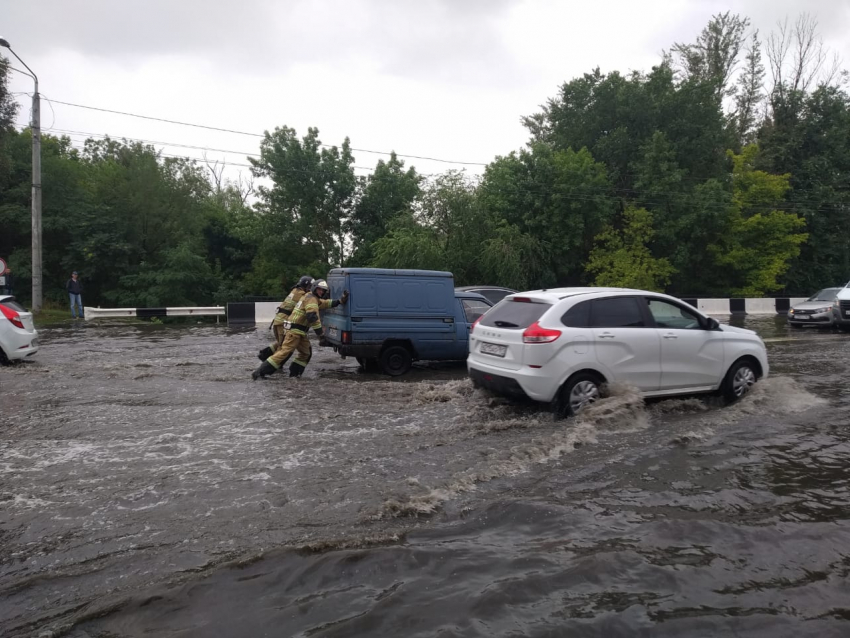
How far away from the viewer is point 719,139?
35.8 metres

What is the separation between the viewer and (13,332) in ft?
35.7

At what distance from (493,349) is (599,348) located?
121 cm

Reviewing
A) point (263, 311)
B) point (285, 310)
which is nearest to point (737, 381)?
point (285, 310)

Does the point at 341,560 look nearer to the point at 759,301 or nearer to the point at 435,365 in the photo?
the point at 435,365

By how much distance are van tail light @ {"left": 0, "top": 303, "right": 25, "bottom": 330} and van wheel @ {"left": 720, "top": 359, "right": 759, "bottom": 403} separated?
36.7ft

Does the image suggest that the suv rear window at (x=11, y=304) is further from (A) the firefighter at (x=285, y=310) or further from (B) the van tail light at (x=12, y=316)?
(A) the firefighter at (x=285, y=310)

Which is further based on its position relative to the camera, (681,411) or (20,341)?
(20,341)

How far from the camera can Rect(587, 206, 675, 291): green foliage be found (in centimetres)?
3231

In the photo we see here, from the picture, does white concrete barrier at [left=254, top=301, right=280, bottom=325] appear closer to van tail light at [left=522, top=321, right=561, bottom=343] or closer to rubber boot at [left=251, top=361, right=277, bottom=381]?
rubber boot at [left=251, top=361, right=277, bottom=381]

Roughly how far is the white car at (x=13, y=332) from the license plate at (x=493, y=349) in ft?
27.2

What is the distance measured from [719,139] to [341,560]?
3796 cm

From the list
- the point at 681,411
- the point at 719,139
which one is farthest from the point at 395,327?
the point at 719,139

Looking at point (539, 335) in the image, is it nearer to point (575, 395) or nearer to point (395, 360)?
point (575, 395)

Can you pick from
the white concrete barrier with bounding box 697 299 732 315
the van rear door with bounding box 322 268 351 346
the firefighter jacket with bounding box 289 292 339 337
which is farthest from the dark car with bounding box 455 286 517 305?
the white concrete barrier with bounding box 697 299 732 315
